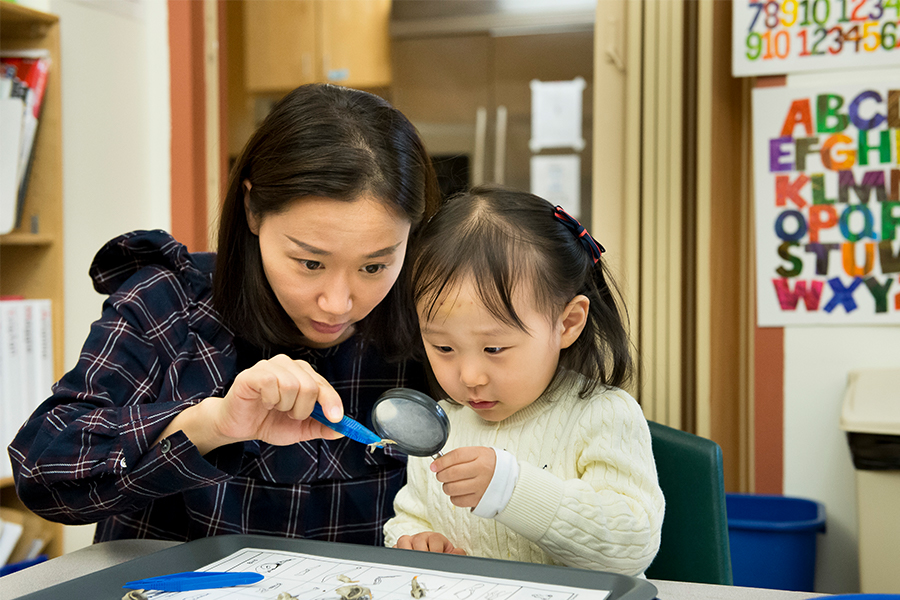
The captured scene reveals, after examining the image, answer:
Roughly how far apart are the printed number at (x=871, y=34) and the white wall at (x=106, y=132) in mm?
1908

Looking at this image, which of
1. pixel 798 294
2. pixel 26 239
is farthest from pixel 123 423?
pixel 798 294

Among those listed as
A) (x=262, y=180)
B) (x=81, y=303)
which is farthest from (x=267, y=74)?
(x=262, y=180)

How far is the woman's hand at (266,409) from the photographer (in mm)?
786

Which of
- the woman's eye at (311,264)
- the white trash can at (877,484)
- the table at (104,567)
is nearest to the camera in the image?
the table at (104,567)

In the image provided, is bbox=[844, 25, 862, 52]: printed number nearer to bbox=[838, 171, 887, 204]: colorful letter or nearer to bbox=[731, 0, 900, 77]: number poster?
bbox=[731, 0, 900, 77]: number poster

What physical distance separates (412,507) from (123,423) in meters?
0.37

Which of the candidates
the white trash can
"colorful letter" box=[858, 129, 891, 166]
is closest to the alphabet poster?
"colorful letter" box=[858, 129, 891, 166]

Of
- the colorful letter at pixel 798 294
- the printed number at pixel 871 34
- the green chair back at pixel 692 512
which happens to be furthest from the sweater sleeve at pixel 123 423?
the printed number at pixel 871 34

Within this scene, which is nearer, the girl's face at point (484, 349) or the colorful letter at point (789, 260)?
the girl's face at point (484, 349)

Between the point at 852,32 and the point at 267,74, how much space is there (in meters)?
2.48

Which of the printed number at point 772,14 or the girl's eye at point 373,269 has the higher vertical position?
the printed number at point 772,14

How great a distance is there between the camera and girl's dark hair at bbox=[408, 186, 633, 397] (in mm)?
905

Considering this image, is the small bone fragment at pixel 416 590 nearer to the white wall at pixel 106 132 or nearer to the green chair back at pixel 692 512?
the green chair back at pixel 692 512

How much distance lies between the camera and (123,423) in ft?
2.89
